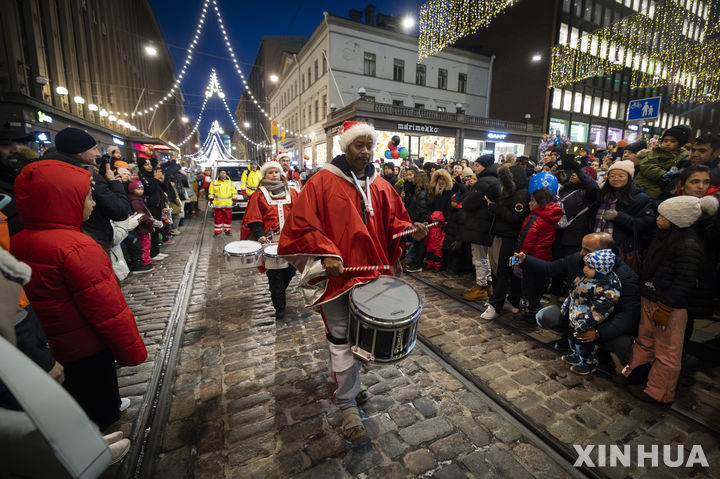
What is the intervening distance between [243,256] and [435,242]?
415 cm

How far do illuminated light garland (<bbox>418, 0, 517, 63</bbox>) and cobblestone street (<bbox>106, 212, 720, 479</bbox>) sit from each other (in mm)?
12136

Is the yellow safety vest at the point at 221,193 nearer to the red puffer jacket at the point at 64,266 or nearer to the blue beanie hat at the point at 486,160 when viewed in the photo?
the blue beanie hat at the point at 486,160

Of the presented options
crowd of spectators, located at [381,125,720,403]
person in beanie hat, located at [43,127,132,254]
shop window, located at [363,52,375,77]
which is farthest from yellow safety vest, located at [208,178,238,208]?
shop window, located at [363,52,375,77]

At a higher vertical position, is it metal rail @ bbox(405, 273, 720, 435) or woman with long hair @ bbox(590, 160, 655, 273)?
woman with long hair @ bbox(590, 160, 655, 273)

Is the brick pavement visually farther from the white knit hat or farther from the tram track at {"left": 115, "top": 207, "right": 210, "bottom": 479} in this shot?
the white knit hat

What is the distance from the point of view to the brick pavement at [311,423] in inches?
88.3

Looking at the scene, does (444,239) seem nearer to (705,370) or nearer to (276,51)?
(705,370)

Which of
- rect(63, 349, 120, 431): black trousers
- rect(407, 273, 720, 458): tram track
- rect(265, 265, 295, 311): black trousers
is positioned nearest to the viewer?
rect(63, 349, 120, 431): black trousers

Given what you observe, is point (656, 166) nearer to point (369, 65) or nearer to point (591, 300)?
point (591, 300)

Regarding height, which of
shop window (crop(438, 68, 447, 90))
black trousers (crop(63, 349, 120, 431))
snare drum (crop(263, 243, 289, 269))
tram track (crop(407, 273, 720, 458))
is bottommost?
A: tram track (crop(407, 273, 720, 458))

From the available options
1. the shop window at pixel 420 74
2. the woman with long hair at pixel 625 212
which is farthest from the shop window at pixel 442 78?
the woman with long hair at pixel 625 212

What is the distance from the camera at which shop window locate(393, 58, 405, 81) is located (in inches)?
1110

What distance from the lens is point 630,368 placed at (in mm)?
3074

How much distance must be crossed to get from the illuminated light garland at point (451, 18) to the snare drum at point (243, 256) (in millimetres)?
11697
